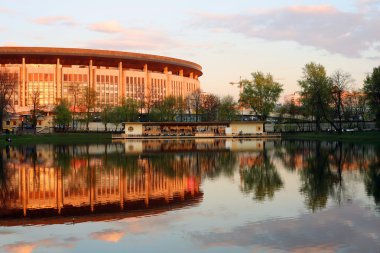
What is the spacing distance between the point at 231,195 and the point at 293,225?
235 inches

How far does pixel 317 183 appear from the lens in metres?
22.3

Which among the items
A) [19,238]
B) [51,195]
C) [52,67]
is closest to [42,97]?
[52,67]

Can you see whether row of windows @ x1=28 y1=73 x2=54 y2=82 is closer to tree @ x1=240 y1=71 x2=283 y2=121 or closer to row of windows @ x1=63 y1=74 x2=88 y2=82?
row of windows @ x1=63 y1=74 x2=88 y2=82

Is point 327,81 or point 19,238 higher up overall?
point 327,81

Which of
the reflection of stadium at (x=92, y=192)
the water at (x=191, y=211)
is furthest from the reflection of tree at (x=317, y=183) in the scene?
the reflection of stadium at (x=92, y=192)

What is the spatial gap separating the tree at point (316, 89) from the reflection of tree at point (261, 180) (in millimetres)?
47640

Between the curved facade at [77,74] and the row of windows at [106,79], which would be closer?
the curved facade at [77,74]

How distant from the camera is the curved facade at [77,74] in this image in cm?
11275

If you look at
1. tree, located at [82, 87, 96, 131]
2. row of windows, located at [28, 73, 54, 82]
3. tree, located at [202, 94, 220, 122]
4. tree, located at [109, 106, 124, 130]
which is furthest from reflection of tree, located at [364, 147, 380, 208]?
row of windows, located at [28, 73, 54, 82]

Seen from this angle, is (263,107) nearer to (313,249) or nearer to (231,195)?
(231,195)

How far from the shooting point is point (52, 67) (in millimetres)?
115250

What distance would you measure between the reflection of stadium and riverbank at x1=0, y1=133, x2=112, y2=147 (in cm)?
4666

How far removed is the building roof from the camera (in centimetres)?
11212

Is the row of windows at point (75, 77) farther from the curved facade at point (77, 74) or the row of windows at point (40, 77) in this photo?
the row of windows at point (40, 77)
